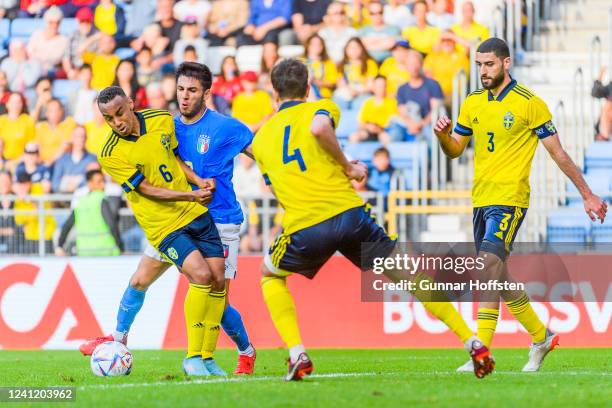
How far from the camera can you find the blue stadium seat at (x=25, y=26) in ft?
67.1

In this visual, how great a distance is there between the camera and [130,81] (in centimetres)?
1884

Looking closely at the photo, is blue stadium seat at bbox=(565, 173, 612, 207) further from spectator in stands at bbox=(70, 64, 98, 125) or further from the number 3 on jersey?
the number 3 on jersey

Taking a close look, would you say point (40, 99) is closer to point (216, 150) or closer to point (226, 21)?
point (226, 21)

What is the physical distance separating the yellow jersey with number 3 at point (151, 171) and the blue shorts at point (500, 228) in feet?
7.16

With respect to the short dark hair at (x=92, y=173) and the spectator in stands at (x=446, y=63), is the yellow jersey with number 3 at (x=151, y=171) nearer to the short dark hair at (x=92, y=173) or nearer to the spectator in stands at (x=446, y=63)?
the short dark hair at (x=92, y=173)

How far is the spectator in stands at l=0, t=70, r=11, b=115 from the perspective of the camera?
1920cm

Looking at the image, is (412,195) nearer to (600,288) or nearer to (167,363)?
(600,288)

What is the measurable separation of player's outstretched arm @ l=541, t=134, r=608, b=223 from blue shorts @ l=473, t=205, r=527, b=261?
49 cm

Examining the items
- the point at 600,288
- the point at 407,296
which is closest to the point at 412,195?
the point at 407,296

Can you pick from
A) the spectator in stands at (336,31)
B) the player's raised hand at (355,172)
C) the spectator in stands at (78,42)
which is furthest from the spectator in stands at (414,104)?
the player's raised hand at (355,172)

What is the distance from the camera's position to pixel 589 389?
727cm

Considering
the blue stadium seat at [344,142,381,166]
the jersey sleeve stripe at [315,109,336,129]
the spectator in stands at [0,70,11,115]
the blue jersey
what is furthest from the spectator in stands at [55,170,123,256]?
the jersey sleeve stripe at [315,109,336,129]

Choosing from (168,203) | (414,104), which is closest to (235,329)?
(168,203)

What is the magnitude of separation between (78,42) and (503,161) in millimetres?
12614
